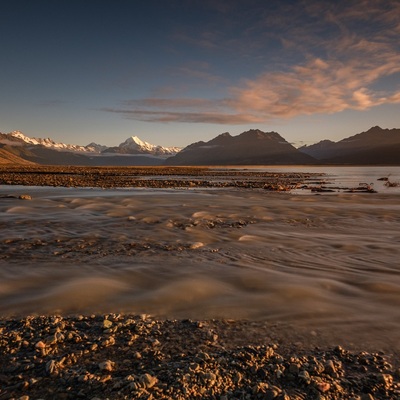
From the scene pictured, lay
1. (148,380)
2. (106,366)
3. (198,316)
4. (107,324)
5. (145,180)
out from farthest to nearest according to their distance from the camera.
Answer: (145,180) → (198,316) → (107,324) → (106,366) → (148,380)

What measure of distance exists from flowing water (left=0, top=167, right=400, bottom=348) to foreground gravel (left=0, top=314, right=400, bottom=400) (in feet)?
2.00

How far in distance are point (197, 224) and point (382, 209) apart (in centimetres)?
1128

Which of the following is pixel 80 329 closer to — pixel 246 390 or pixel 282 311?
pixel 246 390

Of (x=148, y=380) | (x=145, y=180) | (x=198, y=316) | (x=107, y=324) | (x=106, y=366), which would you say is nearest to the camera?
(x=148, y=380)

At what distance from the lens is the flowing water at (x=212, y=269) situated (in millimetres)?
5000

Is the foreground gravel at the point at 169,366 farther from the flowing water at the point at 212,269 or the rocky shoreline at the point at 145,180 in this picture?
the rocky shoreline at the point at 145,180

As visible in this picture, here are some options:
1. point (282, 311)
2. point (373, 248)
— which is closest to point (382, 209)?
point (373, 248)

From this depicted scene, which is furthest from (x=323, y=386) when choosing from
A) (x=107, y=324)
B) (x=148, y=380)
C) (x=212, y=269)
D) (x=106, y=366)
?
(x=212, y=269)

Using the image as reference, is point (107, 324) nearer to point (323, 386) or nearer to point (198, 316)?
point (198, 316)

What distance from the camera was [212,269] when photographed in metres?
7.08

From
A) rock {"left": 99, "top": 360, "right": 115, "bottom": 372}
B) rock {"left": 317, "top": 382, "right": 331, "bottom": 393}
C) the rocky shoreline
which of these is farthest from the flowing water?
the rocky shoreline

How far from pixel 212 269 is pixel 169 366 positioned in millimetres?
3592

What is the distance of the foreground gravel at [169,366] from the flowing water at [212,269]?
2.00ft

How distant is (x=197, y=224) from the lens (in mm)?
12578
